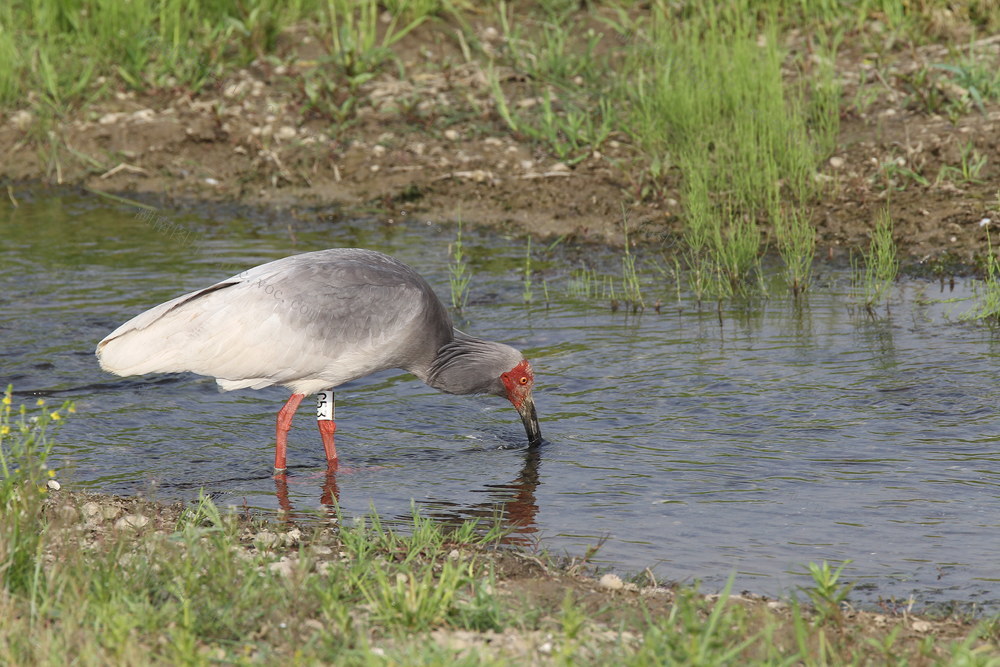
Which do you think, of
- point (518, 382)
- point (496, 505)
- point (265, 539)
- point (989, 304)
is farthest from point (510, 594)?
point (989, 304)

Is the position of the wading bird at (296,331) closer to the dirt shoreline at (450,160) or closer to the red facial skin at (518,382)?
the red facial skin at (518,382)

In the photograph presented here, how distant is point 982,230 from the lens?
9.05 meters

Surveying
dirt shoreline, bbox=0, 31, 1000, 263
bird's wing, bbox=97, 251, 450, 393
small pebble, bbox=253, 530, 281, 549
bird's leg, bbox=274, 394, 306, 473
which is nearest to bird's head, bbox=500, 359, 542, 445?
bird's wing, bbox=97, 251, 450, 393

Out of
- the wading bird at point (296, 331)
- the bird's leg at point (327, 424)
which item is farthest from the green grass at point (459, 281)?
the bird's leg at point (327, 424)

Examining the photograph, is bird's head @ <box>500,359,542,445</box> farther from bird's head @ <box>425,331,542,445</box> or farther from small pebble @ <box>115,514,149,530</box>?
small pebble @ <box>115,514,149,530</box>

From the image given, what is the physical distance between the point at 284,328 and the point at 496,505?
135 cm

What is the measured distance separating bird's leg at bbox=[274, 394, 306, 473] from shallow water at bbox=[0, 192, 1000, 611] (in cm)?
9

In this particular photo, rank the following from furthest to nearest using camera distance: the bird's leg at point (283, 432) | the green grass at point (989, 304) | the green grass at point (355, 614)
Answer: the green grass at point (989, 304) → the bird's leg at point (283, 432) → the green grass at point (355, 614)

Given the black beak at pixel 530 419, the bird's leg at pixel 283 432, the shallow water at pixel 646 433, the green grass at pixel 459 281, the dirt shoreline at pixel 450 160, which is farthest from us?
the dirt shoreline at pixel 450 160

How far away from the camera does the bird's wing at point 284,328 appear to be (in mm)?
6180

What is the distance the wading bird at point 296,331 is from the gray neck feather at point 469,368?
12 cm

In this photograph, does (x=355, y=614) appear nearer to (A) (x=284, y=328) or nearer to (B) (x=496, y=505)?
(B) (x=496, y=505)

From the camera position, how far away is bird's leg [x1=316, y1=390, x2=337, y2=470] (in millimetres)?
6379

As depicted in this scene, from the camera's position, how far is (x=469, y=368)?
670 centimetres
